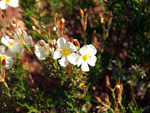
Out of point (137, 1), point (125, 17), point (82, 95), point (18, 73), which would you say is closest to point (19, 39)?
point (18, 73)

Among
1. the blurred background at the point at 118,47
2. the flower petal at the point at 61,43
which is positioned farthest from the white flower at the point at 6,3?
the flower petal at the point at 61,43

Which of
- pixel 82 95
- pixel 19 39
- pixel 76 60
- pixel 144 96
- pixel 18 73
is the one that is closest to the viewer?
pixel 76 60

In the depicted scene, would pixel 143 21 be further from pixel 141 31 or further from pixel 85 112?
pixel 85 112

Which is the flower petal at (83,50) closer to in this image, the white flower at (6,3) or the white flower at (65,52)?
the white flower at (65,52)

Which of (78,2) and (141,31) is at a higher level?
(78,2)

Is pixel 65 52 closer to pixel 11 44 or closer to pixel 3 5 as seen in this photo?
pixel 11 44

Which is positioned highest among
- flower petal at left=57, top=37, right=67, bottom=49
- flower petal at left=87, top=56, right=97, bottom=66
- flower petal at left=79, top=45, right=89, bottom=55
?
flower petal at left=57, top=37, right=67, bottom=49

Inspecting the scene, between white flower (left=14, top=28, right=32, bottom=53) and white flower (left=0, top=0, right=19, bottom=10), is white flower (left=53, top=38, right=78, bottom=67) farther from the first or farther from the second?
white flower (left=0, top=0, right=19, bottom=10)

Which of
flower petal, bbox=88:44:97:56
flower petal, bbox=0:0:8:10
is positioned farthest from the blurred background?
flower petal, bbox=0:0:8:10
